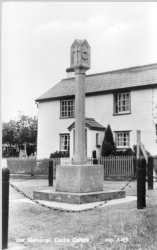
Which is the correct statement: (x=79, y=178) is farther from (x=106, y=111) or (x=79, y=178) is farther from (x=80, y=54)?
(x=106, y=111)

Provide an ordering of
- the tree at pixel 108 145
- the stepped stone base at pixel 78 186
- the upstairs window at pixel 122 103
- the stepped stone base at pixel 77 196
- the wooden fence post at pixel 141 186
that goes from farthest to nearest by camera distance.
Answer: the upstairs window at pixel 122 103, the tree at pixel 108 145, the stepped stone base at pixel 78 186, the stepped stone base at pixel 77 196, the wooden fence post at pixel 141 186

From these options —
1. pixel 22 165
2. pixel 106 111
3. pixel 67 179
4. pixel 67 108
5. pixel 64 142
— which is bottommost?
pixel 22 165

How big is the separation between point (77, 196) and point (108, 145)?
14.0 m

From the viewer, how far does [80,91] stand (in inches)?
425

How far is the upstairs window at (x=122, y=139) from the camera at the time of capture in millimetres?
23578

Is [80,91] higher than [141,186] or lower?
higher

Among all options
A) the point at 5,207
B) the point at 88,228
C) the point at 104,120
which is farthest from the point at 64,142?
the point at 5,207

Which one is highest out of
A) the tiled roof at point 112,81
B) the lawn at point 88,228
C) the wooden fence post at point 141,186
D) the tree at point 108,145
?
the tiled roof at point 112,81

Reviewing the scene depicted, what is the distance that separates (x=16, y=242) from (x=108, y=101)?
62.5ft

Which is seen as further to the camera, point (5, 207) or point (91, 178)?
point (91, 178)

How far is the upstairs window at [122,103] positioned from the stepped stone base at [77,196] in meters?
13.6

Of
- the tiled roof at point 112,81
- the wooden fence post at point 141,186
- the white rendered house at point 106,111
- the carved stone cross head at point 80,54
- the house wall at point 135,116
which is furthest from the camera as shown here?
the tiled roof at point 112,81

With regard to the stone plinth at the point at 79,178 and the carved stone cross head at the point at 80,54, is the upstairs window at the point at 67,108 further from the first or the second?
the stone plinth at the point at 79,178

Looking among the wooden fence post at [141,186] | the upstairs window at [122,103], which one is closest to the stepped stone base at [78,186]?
the wooden fence post at [141,186]
